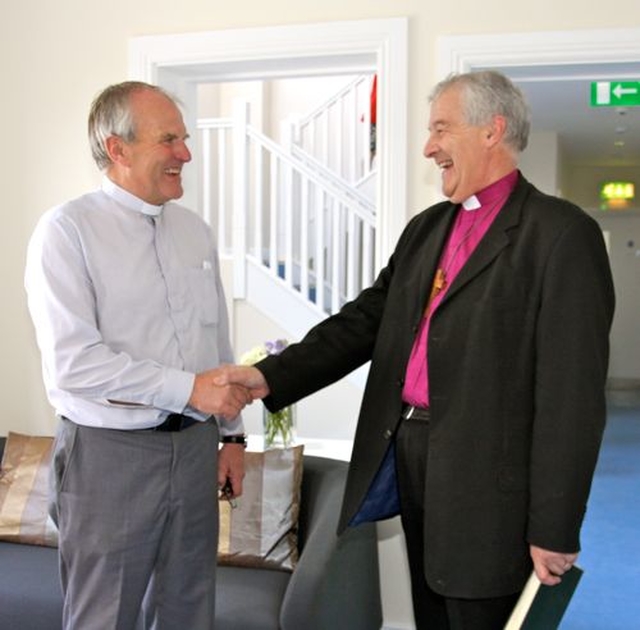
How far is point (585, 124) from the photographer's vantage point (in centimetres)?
892

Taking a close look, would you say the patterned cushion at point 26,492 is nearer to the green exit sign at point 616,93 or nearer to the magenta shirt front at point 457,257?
the magenta shirt front at point 457,257

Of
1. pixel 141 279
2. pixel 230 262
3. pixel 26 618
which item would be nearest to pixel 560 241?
pixel 141 279

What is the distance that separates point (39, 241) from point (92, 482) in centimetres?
55

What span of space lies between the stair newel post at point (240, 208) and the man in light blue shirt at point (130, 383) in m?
4.21

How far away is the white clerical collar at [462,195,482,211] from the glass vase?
1.49 meters

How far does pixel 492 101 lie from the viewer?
184 cm

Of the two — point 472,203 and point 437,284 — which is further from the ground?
point 472,203

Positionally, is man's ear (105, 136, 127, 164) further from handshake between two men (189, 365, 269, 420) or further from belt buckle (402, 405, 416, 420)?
belt buckle (402, 405, 416, 420)

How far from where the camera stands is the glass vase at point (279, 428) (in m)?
3.25

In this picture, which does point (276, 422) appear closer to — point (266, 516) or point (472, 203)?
point (266, 516)

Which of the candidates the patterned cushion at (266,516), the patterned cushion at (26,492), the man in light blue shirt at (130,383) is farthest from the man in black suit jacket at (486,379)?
the patterned cushion at (26,492)

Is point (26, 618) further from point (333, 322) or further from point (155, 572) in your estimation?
point (333, 322)

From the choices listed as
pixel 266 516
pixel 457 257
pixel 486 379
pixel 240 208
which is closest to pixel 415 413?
pixel 486 379

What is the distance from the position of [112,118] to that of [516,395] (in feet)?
3.63
